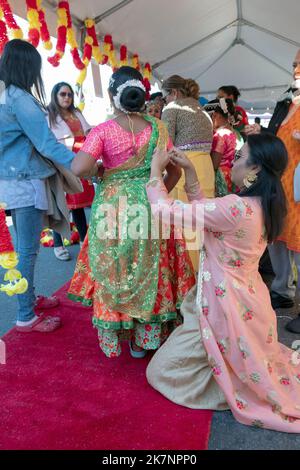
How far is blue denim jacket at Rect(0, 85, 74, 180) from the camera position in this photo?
1993 millimetres

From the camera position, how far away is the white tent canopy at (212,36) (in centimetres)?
505

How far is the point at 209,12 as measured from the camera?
6.32 meters

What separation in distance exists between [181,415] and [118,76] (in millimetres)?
1386

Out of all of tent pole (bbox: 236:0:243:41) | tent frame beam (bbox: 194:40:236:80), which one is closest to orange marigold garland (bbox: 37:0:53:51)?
tent pole (bbox: 236:0:243:41)

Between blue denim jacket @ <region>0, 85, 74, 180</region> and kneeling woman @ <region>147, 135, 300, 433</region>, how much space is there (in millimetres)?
706

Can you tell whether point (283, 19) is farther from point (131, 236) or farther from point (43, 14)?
point (131, 236)

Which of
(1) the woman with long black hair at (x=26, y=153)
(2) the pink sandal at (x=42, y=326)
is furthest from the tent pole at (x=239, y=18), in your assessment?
(2) the pink sandal at (x=42, y=326)

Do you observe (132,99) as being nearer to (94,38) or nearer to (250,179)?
(250,179)

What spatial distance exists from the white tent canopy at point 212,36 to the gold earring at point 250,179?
2.69 meters

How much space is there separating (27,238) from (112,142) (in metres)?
0.80

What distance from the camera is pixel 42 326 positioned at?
2301 millimetres

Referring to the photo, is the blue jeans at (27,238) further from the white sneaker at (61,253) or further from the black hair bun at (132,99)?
the white sneaker at (61,253)

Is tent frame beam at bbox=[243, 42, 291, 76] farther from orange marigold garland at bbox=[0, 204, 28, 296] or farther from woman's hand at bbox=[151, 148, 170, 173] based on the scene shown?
orange marigold garland at bbox=[0, 204, 28, 296]
